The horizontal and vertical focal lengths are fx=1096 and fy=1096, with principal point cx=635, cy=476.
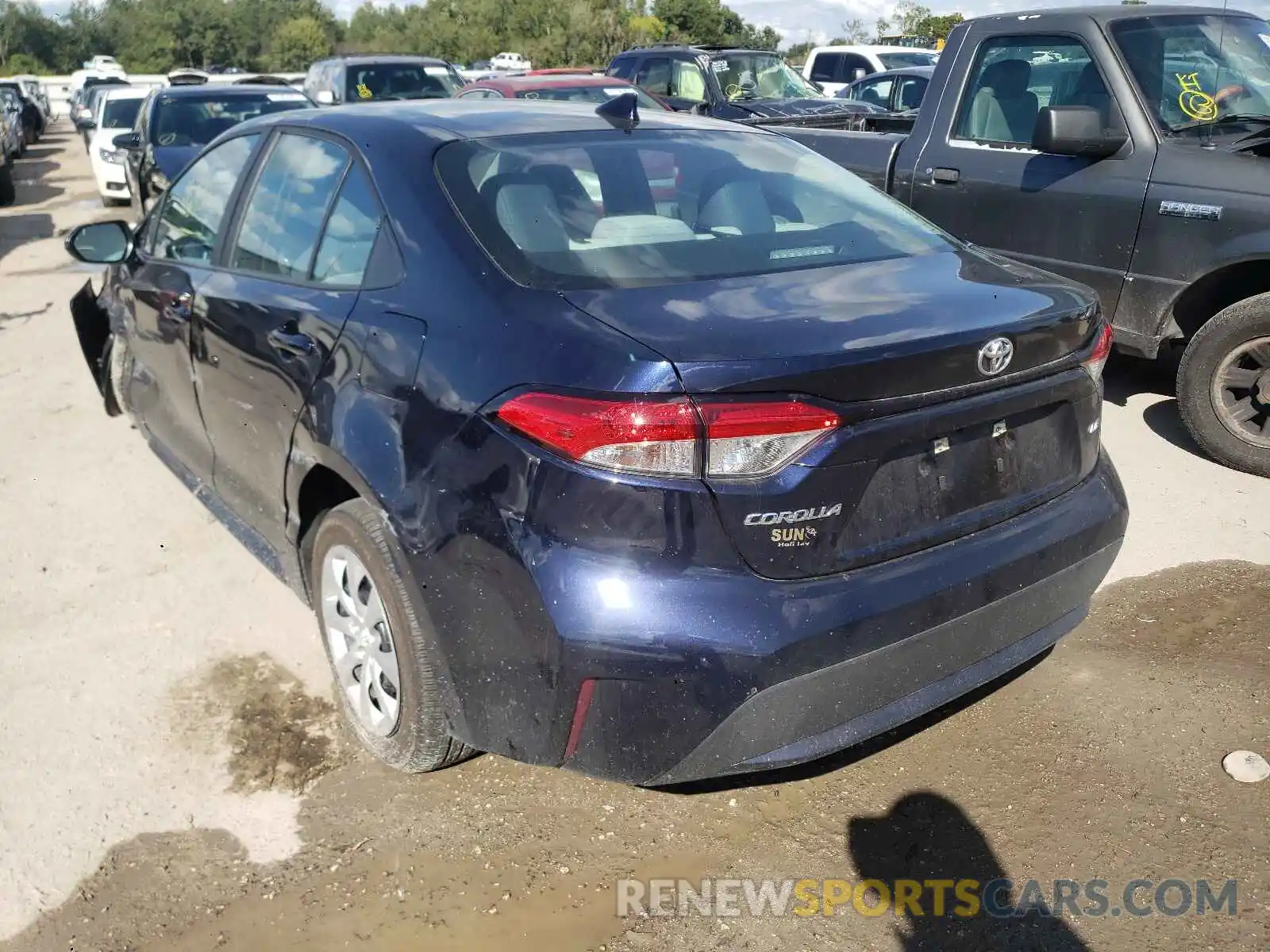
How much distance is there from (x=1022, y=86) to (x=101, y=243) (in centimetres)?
446

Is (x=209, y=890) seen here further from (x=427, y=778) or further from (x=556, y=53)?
(x=556, y=53)

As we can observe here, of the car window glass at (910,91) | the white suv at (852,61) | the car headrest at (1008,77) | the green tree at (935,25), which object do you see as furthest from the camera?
the green tree at (935,25)

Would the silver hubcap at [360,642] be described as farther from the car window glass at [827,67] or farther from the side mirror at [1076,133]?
the car window glass at [827,67]

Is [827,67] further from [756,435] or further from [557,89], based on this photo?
[756,435]

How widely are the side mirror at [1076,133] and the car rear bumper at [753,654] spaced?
316 centimetres

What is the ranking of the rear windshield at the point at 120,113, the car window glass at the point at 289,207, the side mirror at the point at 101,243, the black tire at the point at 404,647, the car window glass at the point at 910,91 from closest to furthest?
the black tire at the point at 404,647, the car window glass at the point at 289,207, the side mirror at the point at 101,243, the car window glass at the point at 910,91, the rear windshield at the point at 120,113

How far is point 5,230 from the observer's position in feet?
45.8

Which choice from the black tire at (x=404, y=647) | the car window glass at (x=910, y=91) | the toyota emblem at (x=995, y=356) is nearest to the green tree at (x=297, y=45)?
the car window glass at (x=910, y=91)

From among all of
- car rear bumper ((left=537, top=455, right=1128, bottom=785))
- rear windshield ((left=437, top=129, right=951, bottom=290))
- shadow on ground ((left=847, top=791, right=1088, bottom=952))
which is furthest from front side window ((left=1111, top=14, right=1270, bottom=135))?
shadow on ground ((left=847, top=791, right=1088, bottom=952))

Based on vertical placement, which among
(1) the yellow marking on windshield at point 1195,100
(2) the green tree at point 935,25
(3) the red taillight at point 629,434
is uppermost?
(2) the green tree at point 935,25

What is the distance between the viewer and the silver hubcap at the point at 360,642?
2.84 meters

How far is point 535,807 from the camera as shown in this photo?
2.91 metres

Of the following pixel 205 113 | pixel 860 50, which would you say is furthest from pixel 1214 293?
pixel 860 50

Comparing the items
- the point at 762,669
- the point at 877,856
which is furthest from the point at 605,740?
the point at 877,856
